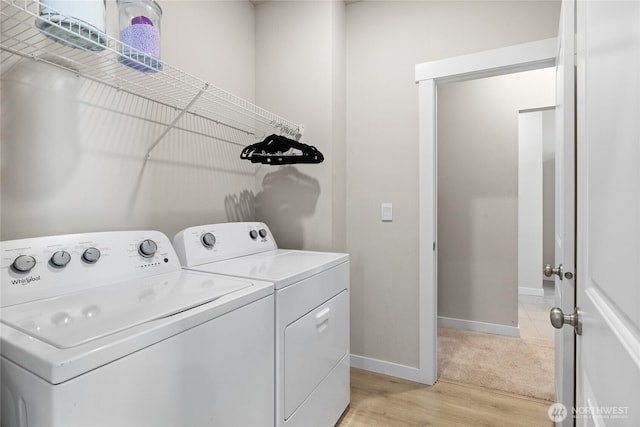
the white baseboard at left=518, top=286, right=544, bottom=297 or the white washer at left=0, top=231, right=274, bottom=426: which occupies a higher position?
the white washer at left=0, top=231, right=274, bottom=426

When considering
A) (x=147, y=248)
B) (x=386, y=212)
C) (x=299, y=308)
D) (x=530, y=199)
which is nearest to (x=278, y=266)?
(x=299, y=308)

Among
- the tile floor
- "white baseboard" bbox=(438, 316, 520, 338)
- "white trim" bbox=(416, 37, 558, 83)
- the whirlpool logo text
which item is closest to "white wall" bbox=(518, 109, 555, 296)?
the tile floor

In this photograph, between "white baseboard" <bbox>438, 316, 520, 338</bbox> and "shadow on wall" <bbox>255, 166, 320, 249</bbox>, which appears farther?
"white baseboard" <bbox>438, 316, 520, 338</bbox>

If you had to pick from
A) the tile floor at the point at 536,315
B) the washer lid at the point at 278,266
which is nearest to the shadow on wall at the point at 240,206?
the washer lid at the point at 278,266

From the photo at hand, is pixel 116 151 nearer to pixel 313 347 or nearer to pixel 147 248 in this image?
pixel 147 248

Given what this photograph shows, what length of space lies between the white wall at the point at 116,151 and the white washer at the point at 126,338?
25 cm

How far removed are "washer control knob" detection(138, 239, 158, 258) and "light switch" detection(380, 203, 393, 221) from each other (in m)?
1.41

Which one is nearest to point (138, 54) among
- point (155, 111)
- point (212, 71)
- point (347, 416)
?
point (155, 111)

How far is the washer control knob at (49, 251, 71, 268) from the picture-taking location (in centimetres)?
99

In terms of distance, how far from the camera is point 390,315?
2166mm

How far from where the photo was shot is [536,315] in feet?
11.0

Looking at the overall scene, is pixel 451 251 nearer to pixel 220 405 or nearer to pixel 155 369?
pixel 220 405

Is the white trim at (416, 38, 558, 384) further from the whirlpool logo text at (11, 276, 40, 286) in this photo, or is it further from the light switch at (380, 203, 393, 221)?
the whirlpool logo text at (11, 276, 40, 286)

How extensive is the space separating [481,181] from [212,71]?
2.42 meters
